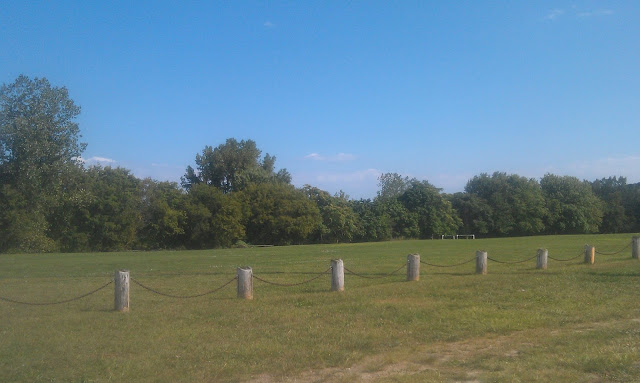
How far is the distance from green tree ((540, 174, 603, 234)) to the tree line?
0.56ft

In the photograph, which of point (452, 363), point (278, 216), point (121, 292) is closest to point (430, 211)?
point (278, 216)

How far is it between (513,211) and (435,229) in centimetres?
1350

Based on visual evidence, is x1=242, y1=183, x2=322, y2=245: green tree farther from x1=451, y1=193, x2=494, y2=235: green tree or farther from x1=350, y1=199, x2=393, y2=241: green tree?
x1=451, y1=193, x2=494, y2=235: green tree

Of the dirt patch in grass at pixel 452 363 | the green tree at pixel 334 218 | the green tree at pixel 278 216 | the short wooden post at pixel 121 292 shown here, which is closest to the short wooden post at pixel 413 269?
the dirt patch in grass at pixel 452 363

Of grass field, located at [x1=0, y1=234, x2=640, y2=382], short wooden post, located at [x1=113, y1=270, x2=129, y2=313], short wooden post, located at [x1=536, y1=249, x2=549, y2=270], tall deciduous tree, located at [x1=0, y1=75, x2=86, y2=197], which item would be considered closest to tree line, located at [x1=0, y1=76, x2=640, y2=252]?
tall deciduous tree, located at [x1=0, y1=75, x2=86, y2=197]

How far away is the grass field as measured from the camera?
25.5ft

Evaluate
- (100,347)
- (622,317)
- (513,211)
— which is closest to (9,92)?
(100,347)

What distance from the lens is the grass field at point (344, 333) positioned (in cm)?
777

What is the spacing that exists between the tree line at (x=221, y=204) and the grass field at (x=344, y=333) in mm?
29954

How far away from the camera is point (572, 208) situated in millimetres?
76625

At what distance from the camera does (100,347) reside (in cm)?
946

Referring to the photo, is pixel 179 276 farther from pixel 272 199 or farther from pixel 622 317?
pixel 272 199

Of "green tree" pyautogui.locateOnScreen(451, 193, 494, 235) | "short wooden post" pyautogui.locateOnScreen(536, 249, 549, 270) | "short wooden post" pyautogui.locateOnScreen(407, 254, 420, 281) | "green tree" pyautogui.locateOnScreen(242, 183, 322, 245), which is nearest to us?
"short wooden post" pyautogui.locateOnScreen(407, 254, 420, 281)

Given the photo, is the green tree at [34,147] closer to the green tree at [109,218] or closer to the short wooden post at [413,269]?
the green tree at [109,218]
